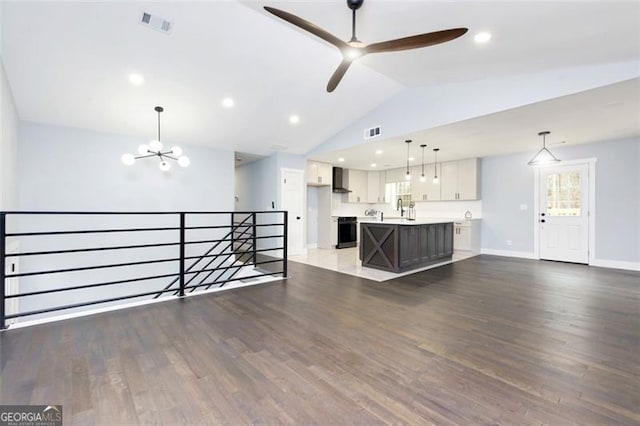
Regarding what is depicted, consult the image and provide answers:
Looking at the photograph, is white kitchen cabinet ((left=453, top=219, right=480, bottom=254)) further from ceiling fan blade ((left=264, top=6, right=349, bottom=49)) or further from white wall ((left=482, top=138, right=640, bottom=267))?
ceiling fan blade ((left=264, top=6, right=349, bottom=49))

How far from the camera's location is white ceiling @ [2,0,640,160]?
2830 millimetres

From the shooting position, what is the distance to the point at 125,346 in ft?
7.75

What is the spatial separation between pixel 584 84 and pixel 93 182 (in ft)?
25.6

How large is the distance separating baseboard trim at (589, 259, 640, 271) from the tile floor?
235 centimetres

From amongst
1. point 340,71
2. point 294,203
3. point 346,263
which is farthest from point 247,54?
point 346,263

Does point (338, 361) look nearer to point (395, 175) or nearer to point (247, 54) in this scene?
point (247, 54)

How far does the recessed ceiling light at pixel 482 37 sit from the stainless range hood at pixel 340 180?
5.91 m

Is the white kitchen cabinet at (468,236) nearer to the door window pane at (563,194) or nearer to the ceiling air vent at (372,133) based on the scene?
the door window pane at (563,194)

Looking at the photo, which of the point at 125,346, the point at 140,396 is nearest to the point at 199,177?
the point at 125,346

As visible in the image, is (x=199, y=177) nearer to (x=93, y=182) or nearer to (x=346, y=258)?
(x=93, y=182)

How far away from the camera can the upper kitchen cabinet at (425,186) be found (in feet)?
27.1

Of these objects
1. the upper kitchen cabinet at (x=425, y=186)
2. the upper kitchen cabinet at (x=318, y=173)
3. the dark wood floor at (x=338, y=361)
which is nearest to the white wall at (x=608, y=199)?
the upper kitchen cabinet at (x=425, y=186)

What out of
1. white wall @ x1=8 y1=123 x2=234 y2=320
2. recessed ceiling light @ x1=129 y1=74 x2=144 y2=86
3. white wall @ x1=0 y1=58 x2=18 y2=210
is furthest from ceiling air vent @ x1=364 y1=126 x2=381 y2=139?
white wall @ x1=0 y1=58 x2=18 y2=210

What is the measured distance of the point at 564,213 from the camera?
6.38 meters
